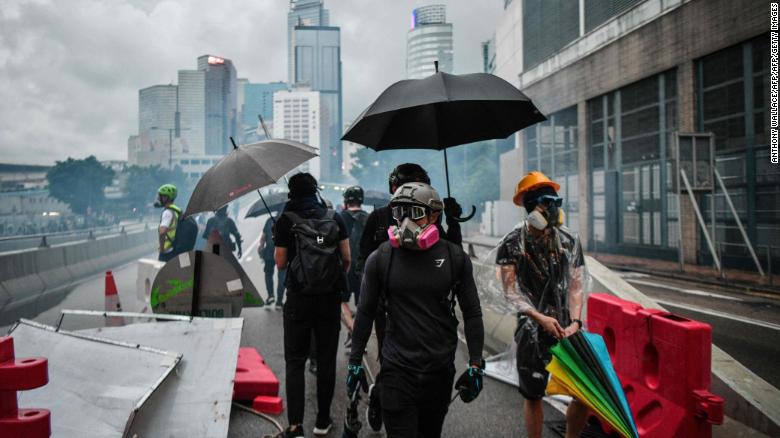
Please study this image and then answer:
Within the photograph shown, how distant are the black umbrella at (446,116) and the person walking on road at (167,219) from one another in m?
3.89

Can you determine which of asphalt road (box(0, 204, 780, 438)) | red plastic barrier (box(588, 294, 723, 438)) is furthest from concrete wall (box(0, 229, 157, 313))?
red plastic barrier (box(588, 294, 723, 438))

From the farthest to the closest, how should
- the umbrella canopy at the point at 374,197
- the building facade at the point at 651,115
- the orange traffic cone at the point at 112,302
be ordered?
the building facade at the point at 651,115, the umbrella canopy at the point at 374,197, the orange traffic cone at the point at 112,302

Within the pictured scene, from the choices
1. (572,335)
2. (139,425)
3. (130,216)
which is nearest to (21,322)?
(139,425)

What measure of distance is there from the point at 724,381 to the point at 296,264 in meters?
3.29

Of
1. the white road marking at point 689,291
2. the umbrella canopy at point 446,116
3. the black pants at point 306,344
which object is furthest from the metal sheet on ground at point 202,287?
the white road marking at point 689,291

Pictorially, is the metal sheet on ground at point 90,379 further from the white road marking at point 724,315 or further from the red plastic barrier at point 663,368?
the white road marking at point 724,315

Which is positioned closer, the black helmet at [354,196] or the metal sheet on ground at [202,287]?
the metal sheet on ground at [202,287]

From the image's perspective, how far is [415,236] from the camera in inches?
104

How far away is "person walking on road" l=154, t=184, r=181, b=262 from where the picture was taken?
7000 mm

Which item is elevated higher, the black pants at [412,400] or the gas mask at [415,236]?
the gas mask at [415,236]

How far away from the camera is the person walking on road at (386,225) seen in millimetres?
3510

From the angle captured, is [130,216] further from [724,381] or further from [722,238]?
[724,381]

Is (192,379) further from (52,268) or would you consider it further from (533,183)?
(52,268)

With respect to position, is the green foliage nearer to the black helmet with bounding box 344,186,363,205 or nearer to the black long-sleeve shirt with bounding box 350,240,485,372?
the black helmet with bounding box 344,186,363,205
